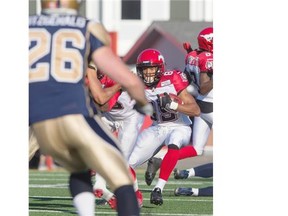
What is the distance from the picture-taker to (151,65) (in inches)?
316

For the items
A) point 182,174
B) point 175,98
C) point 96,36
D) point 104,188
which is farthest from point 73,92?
point 182,174

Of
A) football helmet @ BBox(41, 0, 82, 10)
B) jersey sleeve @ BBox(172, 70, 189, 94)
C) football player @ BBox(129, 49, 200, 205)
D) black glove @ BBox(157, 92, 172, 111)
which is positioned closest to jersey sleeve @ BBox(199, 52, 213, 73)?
football player @ BBox(129, 49, 200, 205)

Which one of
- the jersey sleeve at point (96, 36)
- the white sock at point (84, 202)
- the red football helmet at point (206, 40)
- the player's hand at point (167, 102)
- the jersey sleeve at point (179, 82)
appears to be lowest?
the white sock at point (84, 202)

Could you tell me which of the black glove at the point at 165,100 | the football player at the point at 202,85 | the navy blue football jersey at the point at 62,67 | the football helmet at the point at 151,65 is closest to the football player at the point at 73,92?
the navy blue football jersey at the point at 62,67

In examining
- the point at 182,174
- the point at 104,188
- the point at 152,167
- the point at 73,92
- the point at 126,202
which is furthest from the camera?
the point at 182,174

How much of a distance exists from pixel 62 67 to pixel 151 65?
11.1ft

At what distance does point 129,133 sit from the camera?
27.5ft

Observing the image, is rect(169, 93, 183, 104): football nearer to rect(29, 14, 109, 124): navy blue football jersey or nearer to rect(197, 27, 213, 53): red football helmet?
rect(197, 27, 213, 53): red football helmet

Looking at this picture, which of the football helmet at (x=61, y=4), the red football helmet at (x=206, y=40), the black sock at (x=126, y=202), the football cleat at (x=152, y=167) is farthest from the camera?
the red football helmet at (x=206, y=40)

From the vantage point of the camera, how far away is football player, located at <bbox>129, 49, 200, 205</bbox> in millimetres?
7867

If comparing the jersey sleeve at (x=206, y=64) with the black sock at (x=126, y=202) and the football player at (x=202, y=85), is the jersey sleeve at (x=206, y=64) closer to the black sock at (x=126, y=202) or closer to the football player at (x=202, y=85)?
the football player at (x=202, y=85)

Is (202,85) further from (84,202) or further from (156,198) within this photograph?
(84,202)

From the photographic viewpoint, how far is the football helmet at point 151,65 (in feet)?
26.3
